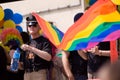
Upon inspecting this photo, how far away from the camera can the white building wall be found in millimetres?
10002

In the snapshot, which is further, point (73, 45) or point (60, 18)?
point (60, 18)

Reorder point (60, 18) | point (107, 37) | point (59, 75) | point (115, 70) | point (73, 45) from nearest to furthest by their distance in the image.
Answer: point (115, 70) < point (107, 37) < point (73, 45) < point (59, 75) < point (60, 18)

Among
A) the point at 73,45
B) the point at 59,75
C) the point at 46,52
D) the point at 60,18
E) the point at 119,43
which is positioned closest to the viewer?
the point at 73,45

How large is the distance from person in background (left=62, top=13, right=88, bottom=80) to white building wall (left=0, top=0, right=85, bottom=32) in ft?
14.8

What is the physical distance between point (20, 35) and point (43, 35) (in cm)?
63

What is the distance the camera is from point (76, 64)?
5121mm

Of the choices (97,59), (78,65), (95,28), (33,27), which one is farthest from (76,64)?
(95,28)

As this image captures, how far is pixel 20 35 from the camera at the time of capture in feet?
19.8

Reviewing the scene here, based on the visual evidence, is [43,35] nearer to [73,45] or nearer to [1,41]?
[1,41]

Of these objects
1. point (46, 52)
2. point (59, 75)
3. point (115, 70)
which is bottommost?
point (59, 75)

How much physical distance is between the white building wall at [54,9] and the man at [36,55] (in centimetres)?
429

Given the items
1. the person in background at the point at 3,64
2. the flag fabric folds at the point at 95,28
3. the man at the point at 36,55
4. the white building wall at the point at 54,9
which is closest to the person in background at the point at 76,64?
the man at the point at 36,55

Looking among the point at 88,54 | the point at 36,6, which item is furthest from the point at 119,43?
the point at 36,6

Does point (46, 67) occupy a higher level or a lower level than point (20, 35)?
lower
